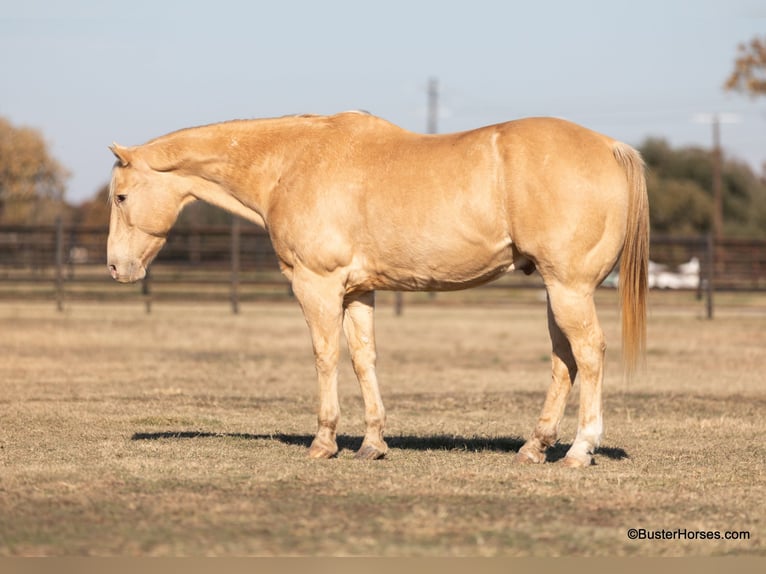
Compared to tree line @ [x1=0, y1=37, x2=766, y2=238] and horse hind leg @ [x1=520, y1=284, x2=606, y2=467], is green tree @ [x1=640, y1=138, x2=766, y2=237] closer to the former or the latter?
tree line @ [x1=0, y1=37, x2=766, y2=238]

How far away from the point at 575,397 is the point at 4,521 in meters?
8.45

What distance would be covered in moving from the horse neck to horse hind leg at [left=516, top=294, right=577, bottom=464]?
216cm

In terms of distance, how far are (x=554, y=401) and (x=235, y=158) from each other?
281cm

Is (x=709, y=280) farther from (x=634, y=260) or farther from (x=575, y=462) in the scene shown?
(x=575, y=462)

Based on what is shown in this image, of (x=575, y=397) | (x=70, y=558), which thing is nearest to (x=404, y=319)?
(x=575, y=397)

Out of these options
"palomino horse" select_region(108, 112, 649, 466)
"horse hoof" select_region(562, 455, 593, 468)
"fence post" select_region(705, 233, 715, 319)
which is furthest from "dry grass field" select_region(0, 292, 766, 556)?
"fence post" select_region(705, 233, 715, 319)

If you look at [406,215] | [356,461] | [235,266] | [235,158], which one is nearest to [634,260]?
[406,215]

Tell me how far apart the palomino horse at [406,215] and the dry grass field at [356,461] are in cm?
78

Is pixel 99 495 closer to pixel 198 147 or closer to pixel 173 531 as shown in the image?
pixel 173 531

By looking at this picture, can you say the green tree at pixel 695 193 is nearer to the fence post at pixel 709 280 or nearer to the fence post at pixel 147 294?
the fence post at pixel 709 280

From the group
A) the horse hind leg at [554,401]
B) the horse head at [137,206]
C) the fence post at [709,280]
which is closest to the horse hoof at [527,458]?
the horse hind leg at [554,401]

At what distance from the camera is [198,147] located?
8.21 metres

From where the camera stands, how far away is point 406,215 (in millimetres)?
7508

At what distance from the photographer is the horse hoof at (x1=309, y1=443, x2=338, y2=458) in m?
7.61
